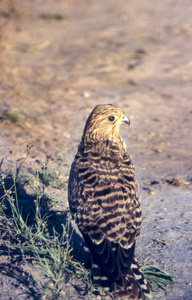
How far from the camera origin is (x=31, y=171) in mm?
5812

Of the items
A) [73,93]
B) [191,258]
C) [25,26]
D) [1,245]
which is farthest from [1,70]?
[191,258]

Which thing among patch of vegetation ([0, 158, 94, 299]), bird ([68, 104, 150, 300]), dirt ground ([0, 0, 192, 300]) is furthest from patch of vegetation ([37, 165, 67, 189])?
bird ([68, 104, 150, 300])

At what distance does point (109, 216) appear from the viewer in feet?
12.5

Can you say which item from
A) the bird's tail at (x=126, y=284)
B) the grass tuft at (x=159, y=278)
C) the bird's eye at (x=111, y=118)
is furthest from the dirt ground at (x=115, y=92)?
the bird's eye at (x=111, y=118)

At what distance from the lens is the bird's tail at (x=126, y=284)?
12.0ft

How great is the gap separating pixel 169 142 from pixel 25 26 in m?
7.84

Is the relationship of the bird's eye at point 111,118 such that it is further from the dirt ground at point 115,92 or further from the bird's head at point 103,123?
the dirt ground at point 115,92

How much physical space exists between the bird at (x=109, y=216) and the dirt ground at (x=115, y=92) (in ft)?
1.27

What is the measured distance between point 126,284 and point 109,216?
618 mm

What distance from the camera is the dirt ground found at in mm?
5184

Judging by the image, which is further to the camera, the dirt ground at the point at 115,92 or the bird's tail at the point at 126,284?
the dirt ground at the point at 115,92

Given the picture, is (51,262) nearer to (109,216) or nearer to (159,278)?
(109,216)

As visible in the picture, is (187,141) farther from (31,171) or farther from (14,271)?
(14,271)

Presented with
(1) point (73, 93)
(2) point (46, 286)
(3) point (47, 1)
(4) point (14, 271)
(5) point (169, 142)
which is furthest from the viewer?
(3) point (47, 1)
